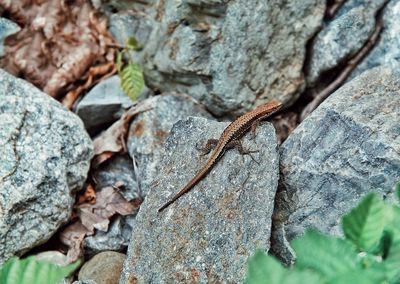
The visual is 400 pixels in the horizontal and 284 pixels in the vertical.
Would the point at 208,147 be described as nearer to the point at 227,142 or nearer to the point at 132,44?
the point at 227,142

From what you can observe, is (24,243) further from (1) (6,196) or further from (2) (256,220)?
(2) (256,220)

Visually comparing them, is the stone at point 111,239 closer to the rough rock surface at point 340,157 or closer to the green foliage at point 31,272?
the rough rock surface at point 340,157

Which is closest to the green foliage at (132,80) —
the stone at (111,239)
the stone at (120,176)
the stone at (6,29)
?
the stone at (120,176)

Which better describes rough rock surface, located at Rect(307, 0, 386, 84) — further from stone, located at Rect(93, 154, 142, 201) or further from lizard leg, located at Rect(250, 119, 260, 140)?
stone, located at Rect(93, 154, 142, 201)

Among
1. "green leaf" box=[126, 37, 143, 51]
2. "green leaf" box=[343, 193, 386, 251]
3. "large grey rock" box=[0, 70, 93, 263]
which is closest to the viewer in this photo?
"green leaf" box=[343, 193, 386, 251]

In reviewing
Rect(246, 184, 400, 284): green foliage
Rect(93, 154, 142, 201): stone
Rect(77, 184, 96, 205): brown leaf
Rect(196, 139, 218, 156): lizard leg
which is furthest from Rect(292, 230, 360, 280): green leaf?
Rect(77, 184, 96, 205): brown leaf

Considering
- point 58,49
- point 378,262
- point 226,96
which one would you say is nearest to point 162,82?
point 226,96
